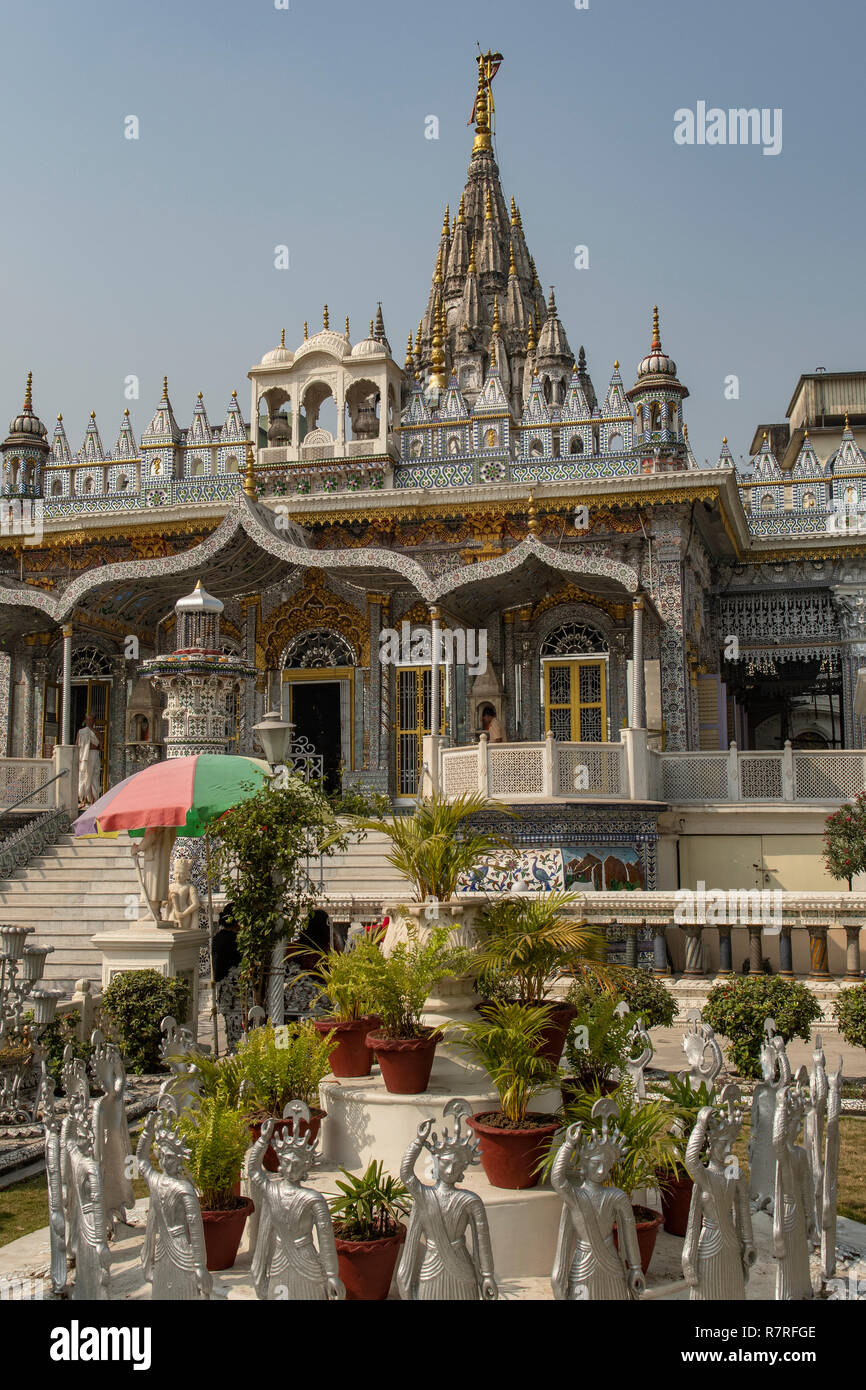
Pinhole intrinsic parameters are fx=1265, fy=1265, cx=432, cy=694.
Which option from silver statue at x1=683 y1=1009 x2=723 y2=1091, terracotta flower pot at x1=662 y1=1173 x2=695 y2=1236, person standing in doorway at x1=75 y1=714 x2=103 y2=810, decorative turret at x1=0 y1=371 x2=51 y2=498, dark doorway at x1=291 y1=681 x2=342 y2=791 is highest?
decorative turret at x1=0 y1=371 x2=51 y2=498

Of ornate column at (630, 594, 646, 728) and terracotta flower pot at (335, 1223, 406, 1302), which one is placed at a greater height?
ornate column at (630, 594, 646, 728)

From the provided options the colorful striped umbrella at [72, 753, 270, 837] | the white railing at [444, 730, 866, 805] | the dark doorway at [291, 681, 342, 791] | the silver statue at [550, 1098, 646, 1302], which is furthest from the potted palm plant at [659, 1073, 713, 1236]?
the dark doorway at [291, 681, 342, 791]

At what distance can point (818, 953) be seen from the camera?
11.7 meters

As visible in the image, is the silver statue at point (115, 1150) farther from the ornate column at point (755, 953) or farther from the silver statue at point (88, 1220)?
the ornate column at point (755, 953)

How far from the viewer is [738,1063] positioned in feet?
28.9

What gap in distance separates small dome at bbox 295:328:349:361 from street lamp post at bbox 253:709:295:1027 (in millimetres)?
10312

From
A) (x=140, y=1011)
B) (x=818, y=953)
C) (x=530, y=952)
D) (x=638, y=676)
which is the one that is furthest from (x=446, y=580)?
(x=530, y=952)

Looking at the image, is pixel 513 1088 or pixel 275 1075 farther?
pixel 275 1075

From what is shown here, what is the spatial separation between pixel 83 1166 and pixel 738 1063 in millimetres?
5237

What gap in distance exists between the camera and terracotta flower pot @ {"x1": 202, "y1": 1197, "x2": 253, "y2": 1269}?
16.9 feet

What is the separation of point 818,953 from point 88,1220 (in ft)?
27.6

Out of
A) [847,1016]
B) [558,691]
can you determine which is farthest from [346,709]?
[847,1016]

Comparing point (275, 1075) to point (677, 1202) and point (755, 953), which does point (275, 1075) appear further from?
point (755, 953)

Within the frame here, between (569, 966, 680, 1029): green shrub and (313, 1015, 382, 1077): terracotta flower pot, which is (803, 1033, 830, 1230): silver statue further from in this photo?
(569, 966, 680, 1029): green shrub
